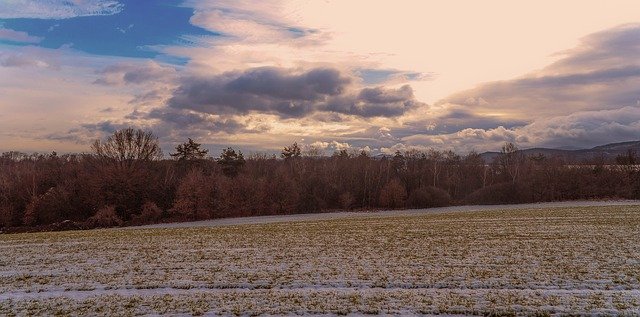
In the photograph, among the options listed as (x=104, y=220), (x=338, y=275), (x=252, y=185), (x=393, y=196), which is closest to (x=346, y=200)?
(x=393, y=196)

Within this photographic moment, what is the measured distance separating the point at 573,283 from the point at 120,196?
2554 inches

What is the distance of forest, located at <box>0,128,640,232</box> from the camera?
2699 inches

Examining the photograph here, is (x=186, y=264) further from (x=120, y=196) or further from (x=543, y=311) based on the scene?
(x=120, y=196)

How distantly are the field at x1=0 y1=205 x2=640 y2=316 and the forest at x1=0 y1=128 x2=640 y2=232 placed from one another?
41.1m

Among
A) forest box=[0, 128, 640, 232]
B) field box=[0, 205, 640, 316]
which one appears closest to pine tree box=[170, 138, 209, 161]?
forest box=[0, 128, 640, 232]

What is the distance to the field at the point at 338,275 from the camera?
1378 cm

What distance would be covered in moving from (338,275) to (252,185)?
207 ft

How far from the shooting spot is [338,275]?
58.3ft

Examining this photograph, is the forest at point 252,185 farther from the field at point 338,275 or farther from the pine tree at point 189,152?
the field at point 338,275

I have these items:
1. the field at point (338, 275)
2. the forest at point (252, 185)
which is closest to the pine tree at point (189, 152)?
the forest at point (252, 185)

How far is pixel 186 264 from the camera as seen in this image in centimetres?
2108

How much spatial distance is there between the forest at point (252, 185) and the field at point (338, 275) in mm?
41134

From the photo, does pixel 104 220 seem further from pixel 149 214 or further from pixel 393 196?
pixel 393 196

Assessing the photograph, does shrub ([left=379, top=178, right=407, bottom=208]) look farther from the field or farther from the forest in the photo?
the field
